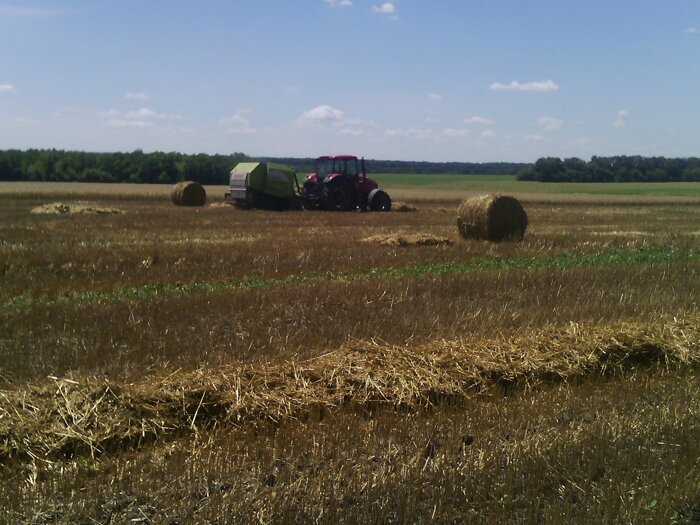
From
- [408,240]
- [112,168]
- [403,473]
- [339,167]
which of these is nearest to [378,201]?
[339,167]

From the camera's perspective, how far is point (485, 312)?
7941mm

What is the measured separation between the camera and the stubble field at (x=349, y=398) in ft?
12.8

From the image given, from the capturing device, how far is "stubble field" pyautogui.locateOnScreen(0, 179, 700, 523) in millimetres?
3887

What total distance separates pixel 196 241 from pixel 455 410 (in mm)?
10646

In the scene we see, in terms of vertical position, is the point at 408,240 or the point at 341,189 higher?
the point at 341,189

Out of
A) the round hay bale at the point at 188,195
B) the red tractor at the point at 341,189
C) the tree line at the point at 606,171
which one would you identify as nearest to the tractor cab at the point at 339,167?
the red tractor at the point at 341,189

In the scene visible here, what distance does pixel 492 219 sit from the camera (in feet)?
53.6

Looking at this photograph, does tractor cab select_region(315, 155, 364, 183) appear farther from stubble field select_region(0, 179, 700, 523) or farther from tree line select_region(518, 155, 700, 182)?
tree line select_region(518, 155, 700, 182)

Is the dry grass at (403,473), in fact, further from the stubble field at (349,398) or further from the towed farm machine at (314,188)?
the towed farm machine at (314,188)

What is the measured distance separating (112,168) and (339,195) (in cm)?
4394

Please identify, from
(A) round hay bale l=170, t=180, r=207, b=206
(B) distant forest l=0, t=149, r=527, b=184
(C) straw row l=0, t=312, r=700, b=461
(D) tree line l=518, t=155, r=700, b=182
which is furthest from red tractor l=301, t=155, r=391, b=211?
(D) tree line l=518, t=155, r=700, b=182

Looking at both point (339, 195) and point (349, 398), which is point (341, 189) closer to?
point (339, 195)

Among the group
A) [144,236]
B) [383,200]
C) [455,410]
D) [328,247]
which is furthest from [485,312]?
[383,200]

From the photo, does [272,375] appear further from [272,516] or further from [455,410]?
[272,516]
